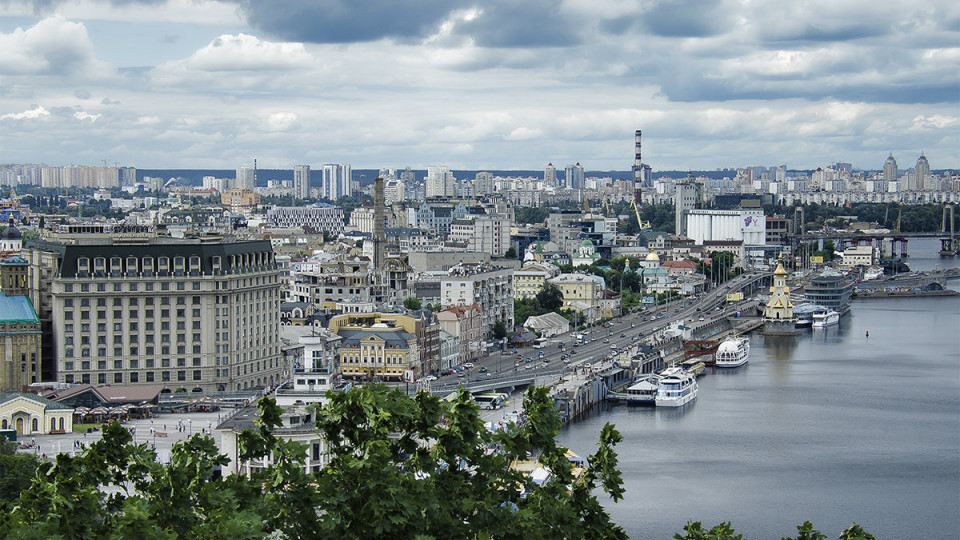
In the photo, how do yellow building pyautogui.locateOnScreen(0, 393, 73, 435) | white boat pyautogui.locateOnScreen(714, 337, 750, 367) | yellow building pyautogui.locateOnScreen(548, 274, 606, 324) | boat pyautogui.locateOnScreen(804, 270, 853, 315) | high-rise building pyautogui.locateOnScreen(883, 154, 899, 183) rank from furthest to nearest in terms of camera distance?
1. high-rise building pyautogui.locateOnScreen(883, 154, 899, 183)
2. boat pyautogui.locateOnScreen(804, 270, 853, 315)
3. yellow building pyautogui.locateOnScreen(548, 274, 606, 324)
4. white boat pyautogui.locateOnScreen(714, 337, 750, 367)
5. yellow building pyautogui.locateOnScreen(0, 393, 73, 435)

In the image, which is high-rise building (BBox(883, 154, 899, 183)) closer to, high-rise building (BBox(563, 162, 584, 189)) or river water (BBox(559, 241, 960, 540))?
high-rise building (BBox(563, 162, 584, 189))

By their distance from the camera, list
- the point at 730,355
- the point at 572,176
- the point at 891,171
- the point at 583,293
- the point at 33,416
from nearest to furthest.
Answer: the point at 33,416 < the point at 730,355 < the point at 583,293 < the point at 891,171 < the point at 572,176

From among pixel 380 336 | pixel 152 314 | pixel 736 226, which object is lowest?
pixel 380 336

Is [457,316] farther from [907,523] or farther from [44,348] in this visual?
[907,523]

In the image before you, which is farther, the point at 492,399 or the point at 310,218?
the point at 310,218

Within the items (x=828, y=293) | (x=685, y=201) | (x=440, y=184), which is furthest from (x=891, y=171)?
(x=828, y=293)

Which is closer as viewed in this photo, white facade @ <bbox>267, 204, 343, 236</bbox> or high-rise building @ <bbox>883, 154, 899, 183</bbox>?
white facade @ <bbox>267, 204, 343, 236</bbox>

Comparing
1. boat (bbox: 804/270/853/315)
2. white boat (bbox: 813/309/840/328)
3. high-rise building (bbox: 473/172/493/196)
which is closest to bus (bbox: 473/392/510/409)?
white boat (bbox: 813/309/840/328)

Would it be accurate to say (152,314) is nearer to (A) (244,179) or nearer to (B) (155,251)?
(B) (155,251)
